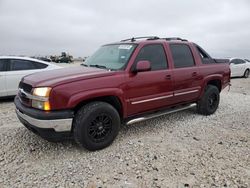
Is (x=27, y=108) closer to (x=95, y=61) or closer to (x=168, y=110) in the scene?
(x=95, y=61)

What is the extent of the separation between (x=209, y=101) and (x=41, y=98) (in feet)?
13.8

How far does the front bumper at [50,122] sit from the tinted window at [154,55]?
1758 mm

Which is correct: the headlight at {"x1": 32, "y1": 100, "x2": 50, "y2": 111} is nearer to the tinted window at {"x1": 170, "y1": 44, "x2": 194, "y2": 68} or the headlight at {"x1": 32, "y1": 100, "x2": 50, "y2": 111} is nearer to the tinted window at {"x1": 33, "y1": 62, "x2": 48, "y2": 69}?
the tinted window at {"x1": 170, "y1": 44, "x2": 194, "y2": 68}

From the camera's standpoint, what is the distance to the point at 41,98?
352cm

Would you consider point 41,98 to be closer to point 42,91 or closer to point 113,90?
point 42,91

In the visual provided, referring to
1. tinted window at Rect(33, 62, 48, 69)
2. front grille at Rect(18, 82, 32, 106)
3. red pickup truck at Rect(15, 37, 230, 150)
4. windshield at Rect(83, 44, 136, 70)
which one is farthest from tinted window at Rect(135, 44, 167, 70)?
tinted window at Rect(33, 62, 48, 69)

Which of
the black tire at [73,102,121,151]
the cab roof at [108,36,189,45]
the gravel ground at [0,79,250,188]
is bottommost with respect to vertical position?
the gravel ground at [0,79,250,188]

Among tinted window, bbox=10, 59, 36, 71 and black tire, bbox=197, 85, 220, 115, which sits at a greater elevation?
tinted window, bbox=10, 59, 36, 71

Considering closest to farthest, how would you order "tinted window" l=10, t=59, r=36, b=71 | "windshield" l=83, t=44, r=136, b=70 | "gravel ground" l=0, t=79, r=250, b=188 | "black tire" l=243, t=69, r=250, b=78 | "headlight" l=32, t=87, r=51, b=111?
"gravel ground" l=0, t=79, r=250, b=188
"headlight" l=32, t=87, r=51, b=111
"windshield" l=83, t=44, r=136, b=70
"tinted window" l=10, t=59, r=36, b=71
"black tire" l=243, t=69, r=250, b=78

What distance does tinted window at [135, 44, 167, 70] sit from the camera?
458cm

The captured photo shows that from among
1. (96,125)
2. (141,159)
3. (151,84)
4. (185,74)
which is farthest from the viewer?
(185,74)

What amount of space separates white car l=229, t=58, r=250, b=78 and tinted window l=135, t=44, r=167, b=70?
502 inches

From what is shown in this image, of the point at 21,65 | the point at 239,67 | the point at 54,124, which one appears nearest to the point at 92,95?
the point at 54,124

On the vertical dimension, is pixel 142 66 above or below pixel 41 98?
above
